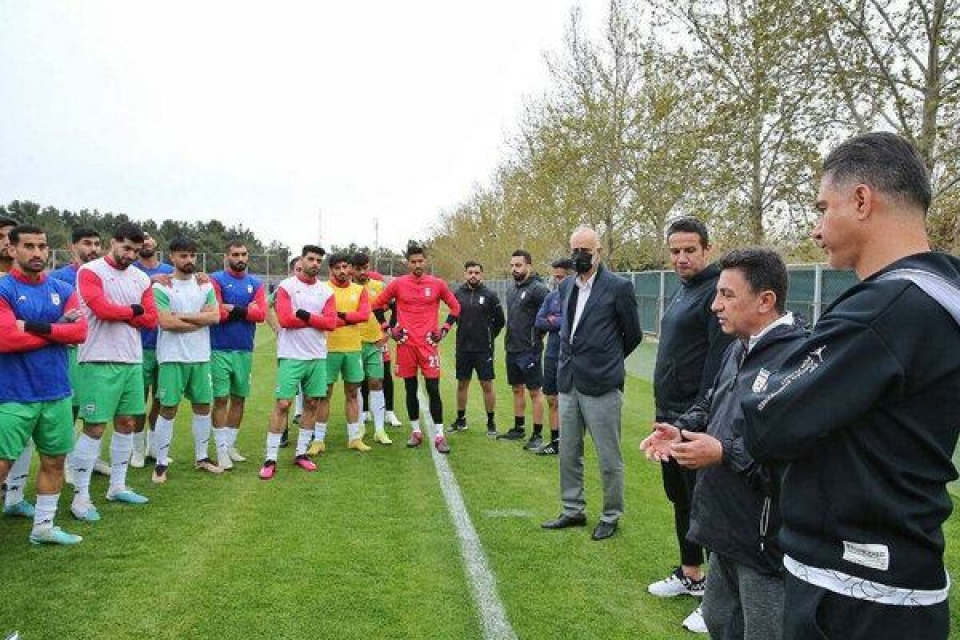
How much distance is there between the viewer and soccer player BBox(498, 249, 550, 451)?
377 inches

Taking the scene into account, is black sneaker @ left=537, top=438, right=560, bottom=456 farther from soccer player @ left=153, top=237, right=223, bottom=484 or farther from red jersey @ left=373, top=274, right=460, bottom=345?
soccer player @ left=153, top=237, right=223, bottom=484

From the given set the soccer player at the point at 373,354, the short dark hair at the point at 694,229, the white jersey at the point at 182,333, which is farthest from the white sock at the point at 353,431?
the short dark hair at the point at 694,229

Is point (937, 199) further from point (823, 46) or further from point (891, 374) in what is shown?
point (891, 374)

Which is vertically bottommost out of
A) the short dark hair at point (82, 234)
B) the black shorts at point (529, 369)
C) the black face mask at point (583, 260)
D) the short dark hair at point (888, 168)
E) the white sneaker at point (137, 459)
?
the white sneaker at point (137, 459)

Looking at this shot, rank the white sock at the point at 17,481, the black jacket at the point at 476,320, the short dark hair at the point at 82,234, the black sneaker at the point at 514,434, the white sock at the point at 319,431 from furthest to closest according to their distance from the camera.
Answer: the black jacket at the point at 476,320
the black sneaker at the point at 514,434
the white sock at the point at 319,431
the short dark hair at the point at 82,234
the white sock at the point at 17,481

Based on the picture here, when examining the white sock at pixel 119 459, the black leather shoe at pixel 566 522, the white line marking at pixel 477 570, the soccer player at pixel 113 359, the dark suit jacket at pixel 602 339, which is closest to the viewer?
the white line marking at pixel 477 570

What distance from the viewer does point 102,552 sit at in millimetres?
5062

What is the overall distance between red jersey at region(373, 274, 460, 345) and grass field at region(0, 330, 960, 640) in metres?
1.91

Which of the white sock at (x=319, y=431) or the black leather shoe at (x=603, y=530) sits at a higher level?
the white sock at (x=319, y=431)

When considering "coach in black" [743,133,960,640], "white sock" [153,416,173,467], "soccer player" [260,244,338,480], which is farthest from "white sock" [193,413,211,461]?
"coach in black" [743,133,960,640]

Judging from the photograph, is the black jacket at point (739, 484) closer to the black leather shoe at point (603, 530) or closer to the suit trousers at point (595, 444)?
the suit trousers at point (595, 444)

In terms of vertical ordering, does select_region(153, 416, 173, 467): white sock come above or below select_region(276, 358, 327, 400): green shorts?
below

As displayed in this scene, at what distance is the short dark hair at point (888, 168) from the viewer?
5.95ft

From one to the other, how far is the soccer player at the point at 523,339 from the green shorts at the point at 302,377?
2.80 meters
